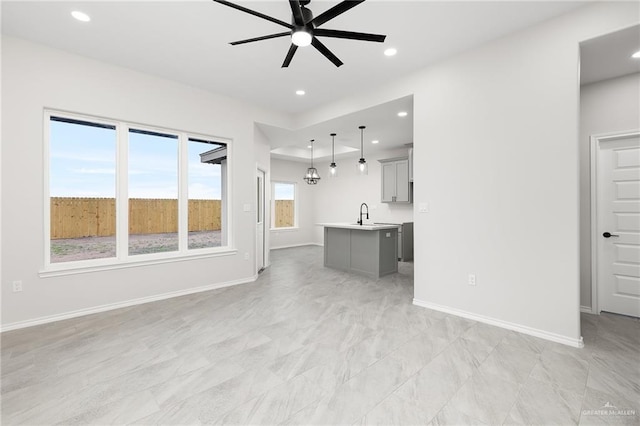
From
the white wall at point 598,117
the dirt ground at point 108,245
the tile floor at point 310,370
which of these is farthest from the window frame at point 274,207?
the white wall at point 598,117

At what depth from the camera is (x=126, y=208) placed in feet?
12.5

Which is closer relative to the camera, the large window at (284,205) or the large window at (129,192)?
the large window at (129,192)

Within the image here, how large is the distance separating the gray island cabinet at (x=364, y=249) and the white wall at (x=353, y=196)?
2.31m

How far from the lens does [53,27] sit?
290 centimetres

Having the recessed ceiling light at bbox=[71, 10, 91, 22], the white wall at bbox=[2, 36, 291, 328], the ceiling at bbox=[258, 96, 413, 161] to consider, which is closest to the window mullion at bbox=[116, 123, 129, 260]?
the white wall at bbox=[2, 36, 291, 328]

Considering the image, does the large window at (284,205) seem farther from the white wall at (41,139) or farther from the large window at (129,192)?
the white wall at (41,139)

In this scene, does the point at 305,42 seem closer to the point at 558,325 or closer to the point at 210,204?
the point at 210,204

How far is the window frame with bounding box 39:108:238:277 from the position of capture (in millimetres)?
3311

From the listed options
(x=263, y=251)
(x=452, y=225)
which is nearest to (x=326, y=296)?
(x=452, y=225)

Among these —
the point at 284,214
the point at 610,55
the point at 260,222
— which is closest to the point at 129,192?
the point at 260,222

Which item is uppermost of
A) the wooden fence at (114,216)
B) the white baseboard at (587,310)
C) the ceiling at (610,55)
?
the ceiling at (610,55)

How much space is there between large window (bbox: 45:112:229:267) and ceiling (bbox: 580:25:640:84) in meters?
4.71

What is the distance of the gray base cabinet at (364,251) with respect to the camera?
5230mm

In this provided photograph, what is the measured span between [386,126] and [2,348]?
5833 millimetres
